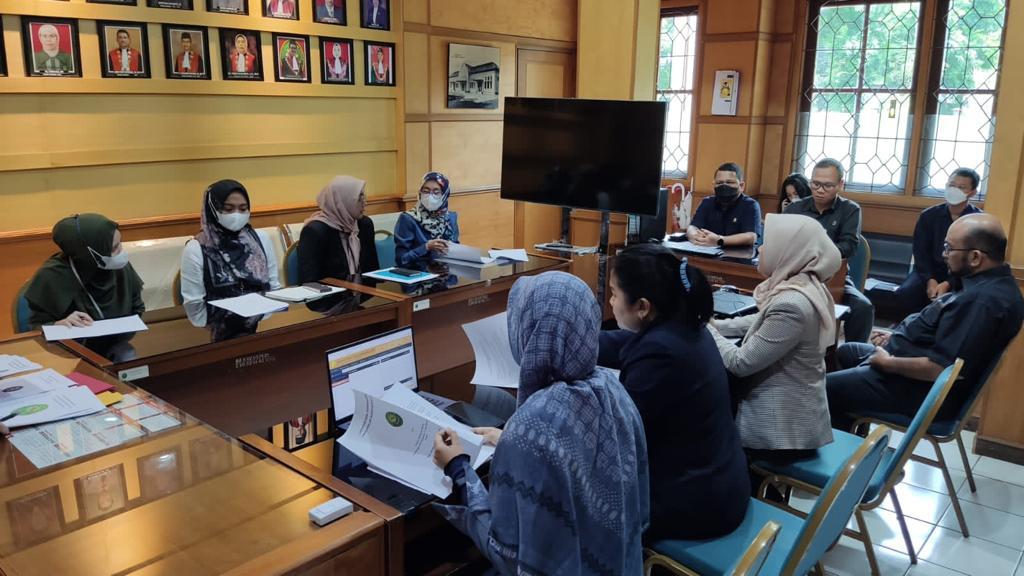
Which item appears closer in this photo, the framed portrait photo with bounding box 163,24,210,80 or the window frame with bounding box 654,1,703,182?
the framed portrait photo with bounding box 163,24,210,80

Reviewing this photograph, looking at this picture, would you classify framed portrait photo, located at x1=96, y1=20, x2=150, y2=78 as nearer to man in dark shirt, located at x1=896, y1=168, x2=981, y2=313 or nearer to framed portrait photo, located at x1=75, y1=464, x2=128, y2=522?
framed portrait photo, located at x1=75, y1=464, x2=128, y2=522

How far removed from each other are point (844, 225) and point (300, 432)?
134 inches

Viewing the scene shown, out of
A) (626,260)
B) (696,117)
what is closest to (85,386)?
(626,260)

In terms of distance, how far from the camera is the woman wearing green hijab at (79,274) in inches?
101

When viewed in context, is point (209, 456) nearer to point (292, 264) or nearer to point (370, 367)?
point (370, 367)

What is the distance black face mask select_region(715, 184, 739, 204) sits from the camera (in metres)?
4.32

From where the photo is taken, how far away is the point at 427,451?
1630 mm

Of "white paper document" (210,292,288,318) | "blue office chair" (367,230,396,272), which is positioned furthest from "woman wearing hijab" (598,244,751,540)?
"blue office chair" (367,230,396,272)

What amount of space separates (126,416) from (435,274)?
1.75 meters

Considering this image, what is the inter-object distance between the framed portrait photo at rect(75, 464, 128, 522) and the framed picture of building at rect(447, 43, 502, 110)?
14.7 feet

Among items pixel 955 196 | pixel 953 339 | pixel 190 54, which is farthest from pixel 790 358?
pixel 190 54

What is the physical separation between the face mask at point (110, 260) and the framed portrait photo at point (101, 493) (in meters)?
1.41

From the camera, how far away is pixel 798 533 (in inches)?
68.1

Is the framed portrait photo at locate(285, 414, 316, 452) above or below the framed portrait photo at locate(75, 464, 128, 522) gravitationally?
below
